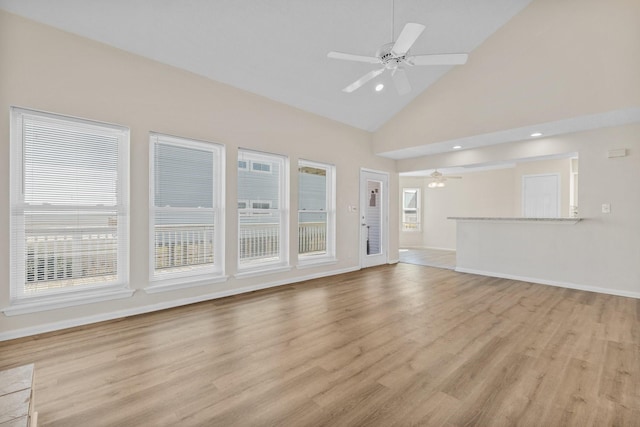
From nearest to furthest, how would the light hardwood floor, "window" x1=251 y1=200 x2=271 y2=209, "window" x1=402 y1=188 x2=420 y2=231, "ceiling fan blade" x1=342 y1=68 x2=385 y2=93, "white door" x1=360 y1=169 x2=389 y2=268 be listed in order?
the light hardwood floor < "ceiling fan blade" x1=342 y1=68 x2=385 y2=93 < "window" x1=251 y1=200 x2=271 y2=209 < "white door" x1=360 y1=169 x2=389 y2=268 < "window" x1=402 y1=188 x2=420 y2=231

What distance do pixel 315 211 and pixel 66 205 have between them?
11.8 ft

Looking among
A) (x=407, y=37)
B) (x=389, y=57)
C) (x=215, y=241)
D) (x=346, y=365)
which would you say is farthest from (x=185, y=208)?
(x=407, y=37)

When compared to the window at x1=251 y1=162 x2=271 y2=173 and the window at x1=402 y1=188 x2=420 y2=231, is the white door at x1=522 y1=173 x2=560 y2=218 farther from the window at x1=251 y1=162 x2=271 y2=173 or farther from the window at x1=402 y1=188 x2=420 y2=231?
the window at x1=251 y1=162 x2=271 y2=173

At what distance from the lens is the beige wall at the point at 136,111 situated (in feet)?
9.28

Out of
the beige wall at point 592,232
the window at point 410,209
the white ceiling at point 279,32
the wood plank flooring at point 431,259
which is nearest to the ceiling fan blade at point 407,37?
the white ceiling at point 279,32

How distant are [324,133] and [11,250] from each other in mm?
4504

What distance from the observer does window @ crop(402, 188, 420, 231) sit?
1033cm

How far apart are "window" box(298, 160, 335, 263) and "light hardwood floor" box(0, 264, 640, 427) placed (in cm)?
172

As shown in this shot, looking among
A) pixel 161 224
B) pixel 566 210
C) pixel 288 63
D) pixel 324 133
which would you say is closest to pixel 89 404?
pixel 161 224

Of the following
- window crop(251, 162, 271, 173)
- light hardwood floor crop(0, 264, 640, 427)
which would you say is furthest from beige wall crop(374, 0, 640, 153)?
window crop(251, 162, 271, 173)

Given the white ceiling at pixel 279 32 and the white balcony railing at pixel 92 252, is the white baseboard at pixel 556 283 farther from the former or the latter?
the white balcony railing at pixel 92 252

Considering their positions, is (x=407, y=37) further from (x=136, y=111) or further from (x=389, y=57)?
(x=136, y=111)

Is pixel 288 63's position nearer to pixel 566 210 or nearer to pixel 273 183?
pixel 273 183

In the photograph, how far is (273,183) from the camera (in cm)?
497
